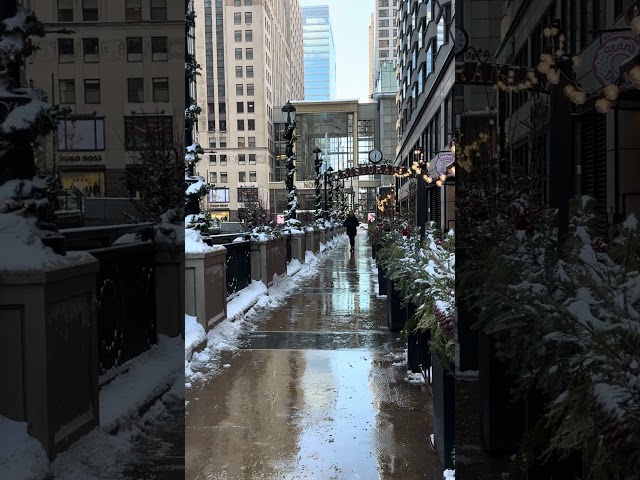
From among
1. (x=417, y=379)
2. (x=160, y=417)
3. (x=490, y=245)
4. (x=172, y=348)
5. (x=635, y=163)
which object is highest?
(x=635, y=163)

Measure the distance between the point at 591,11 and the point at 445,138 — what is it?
0.42 m

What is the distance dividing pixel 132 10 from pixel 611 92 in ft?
3.08

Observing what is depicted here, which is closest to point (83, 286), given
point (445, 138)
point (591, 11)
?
point (445, 138)

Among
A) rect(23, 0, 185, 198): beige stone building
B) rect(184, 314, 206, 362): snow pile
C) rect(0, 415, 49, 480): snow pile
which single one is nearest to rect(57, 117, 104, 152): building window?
rect(23, 0, 185, 198): beige stone building

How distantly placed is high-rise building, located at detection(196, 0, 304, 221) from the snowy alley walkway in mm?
1309

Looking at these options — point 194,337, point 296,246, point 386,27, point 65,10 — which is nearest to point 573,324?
point 65,10

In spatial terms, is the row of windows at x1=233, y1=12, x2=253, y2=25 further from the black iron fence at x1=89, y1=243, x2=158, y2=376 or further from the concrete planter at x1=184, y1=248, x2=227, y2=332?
the concrete planter at x1=184, y1=248, x2=227, y2=332

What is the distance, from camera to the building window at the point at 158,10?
1353 millimetres

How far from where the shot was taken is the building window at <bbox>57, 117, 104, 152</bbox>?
1.33 m

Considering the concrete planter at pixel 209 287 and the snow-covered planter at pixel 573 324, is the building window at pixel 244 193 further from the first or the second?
the snow-covered planter at pixel 573 324

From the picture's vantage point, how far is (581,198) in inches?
43.8

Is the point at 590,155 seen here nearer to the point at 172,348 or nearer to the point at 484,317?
the point at 484,317

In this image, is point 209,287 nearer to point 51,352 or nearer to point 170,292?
point 170,292

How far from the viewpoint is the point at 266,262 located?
1015cm
